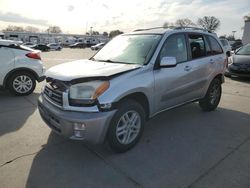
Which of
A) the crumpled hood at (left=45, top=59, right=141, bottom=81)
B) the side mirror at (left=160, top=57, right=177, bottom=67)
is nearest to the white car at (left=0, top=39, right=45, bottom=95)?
the crumpled hood at (left=45, top=59, right=141, bottom=81)

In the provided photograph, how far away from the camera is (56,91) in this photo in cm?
336

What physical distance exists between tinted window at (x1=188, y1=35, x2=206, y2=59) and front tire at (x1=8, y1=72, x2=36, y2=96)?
14.8 feet

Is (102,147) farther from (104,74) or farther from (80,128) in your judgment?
(104,74)

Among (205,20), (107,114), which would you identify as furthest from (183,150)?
(205,20)

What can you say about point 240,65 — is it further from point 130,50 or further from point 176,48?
point 130,50

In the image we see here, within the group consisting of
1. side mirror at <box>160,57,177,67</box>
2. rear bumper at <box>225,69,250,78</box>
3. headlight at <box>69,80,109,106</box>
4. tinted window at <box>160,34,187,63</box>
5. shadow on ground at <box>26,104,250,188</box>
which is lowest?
shadow on ground at <box>26,104,250,188</box>

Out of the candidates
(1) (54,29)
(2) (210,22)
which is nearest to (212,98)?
(2) (210,22)

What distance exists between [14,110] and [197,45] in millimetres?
4249

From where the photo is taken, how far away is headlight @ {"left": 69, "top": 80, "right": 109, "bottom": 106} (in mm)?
3098

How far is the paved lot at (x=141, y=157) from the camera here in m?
2.89

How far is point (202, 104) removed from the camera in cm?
546

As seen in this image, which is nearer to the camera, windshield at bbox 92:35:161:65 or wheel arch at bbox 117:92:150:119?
wheel arch at bbox 117:92:150:119

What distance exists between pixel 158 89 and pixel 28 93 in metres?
4.34

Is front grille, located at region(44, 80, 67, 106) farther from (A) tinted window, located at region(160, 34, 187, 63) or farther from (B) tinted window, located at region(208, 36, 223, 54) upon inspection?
(B) tinted window, located at region(208, 36, 223, 54)
